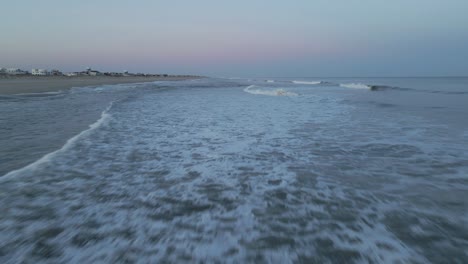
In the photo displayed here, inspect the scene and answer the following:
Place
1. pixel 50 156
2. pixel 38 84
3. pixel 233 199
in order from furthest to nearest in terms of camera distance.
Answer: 1. pixel 38 84
2. pixel 50 156
3. pixel 233 199

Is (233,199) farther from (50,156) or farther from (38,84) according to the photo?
(38,84)

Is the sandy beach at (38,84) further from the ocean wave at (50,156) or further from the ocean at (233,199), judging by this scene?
the ocean at (233,199)

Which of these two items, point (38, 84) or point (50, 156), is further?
point (38, 84)

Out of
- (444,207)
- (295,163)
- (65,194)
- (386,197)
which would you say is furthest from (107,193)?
(444,207)

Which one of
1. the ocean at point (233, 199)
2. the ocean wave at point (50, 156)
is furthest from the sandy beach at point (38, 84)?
the ocean at point (233, 199)

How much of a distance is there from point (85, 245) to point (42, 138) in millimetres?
5999

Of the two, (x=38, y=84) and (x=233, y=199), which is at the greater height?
(x=38, y=84)

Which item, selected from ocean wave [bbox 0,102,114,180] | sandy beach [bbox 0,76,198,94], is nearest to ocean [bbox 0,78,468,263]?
ocean wave [bbox 0,102,114,180]

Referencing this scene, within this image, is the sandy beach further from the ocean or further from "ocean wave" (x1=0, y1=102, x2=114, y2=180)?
the ocean

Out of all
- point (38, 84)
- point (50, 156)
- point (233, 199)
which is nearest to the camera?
point (233, 199)

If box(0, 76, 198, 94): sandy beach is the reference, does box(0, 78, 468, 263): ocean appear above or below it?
below

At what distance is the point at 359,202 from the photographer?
12.4 feet

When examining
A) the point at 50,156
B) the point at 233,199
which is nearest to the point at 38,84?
the point at 50,156

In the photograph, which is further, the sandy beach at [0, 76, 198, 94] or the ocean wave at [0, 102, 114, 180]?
the sandy beach at [0, 76, 198, 94]
